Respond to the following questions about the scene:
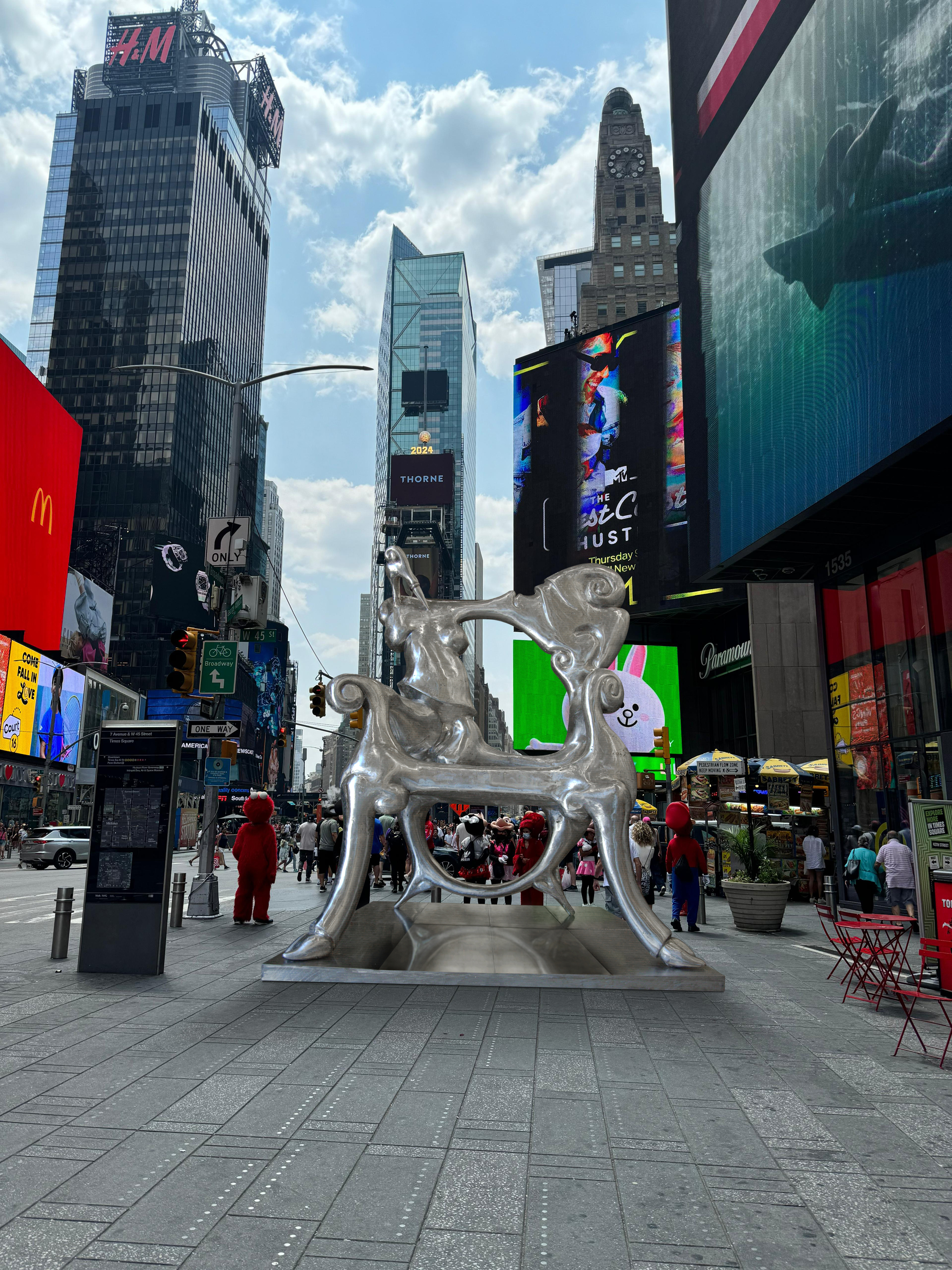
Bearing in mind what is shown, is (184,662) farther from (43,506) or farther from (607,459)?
(607,459)

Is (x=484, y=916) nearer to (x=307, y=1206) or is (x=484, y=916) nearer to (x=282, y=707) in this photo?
(x=307, y=1206)

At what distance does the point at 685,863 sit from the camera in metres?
13.2

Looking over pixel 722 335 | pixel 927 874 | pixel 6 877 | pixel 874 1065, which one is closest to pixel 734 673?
pixel 722 335

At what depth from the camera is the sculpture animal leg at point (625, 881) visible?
8555mm

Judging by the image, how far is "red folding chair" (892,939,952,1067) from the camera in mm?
6359

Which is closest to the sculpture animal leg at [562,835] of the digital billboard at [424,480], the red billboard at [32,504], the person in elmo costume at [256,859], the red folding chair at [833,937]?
the red folding chair at [833,937]

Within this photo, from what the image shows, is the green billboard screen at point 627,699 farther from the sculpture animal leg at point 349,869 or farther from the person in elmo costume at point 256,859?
the sculpture animal leg at point 349,869

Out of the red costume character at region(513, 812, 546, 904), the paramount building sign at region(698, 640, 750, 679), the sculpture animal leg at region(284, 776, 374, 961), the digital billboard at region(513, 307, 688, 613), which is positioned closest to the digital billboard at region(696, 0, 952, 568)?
the red costume character at region(513, 812, 546, 904)

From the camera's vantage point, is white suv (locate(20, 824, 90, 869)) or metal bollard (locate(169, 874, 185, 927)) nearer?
metal bollard (locate(169, 874, 185, 927))

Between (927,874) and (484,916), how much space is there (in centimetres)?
618

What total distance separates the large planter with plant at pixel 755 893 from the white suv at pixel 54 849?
26.1m

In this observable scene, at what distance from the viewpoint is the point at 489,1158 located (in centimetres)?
410

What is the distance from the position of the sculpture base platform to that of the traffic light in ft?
14.1

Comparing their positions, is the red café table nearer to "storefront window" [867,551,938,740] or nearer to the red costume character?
the red costume character
